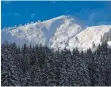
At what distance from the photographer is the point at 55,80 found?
96.6m

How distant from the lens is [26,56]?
122062 millimetres

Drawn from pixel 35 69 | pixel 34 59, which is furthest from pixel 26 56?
pixel 35 69

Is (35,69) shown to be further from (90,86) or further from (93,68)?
(93,68)

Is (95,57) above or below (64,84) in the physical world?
above

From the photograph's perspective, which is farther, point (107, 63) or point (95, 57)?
point (95, 57)

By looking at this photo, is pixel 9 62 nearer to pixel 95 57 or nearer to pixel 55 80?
pixel 55 80

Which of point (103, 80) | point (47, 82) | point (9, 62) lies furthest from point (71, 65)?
point (9, 62)

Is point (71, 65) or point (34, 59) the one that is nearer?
point (71, 65)

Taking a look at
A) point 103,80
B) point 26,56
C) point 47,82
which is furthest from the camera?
point 26,56

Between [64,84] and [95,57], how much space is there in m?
41.0

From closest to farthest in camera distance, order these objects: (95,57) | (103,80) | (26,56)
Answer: (103,80) → (26,56) → (95,57)

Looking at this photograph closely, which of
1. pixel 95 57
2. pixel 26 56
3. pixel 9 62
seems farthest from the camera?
pixel 95 57

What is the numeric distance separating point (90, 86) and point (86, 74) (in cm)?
557

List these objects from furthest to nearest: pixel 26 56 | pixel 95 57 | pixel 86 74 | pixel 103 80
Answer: pixel 95 57, pixel 26 56, pixel 103 80, pixel 86 74
